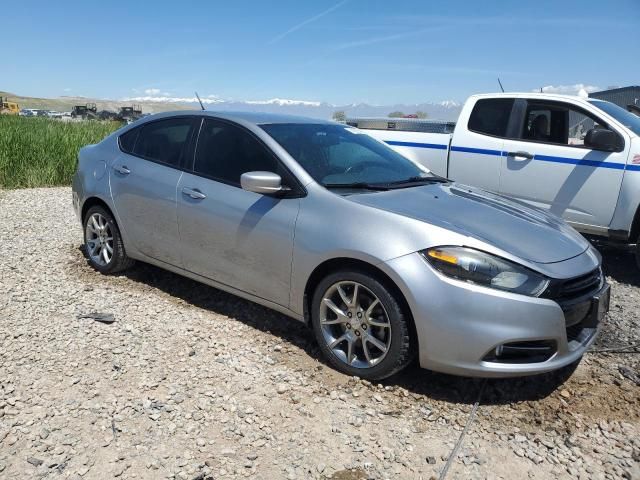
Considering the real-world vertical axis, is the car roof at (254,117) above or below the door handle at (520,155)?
above

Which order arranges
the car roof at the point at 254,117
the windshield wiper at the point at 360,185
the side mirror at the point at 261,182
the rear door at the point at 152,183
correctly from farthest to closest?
1. the rear door at the point at 152,183
2. the car roof at the point at 254,117
3. the windshield wiper at the point at 360,185
4. the side mirror at the point at 261,182

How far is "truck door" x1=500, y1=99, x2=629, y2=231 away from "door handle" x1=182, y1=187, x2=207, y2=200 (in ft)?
12.5

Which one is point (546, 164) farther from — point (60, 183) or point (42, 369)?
point (60, 183)

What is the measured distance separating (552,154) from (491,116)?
0.98 metres

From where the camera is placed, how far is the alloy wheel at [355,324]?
314 centimetres

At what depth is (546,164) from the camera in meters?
5.91

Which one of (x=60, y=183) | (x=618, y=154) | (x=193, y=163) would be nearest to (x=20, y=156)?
(x=60, y=183)

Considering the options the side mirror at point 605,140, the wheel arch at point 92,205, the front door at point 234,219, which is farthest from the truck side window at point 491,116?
the wheel arch at point 92,205

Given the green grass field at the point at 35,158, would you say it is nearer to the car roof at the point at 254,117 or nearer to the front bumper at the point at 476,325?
the car roof at the point at 254,117

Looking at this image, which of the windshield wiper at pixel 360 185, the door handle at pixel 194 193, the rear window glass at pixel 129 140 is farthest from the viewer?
the rear window glass at pixel 129 140

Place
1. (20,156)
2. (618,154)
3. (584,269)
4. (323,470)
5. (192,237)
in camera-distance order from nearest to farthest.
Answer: (323,470)
(584,269)
(192,237)
(618,154)
(20,156)

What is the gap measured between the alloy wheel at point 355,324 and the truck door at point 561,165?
3612 mm

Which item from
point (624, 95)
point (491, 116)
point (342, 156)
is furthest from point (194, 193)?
point (624, 95)

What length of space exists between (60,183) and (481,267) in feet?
35.2
